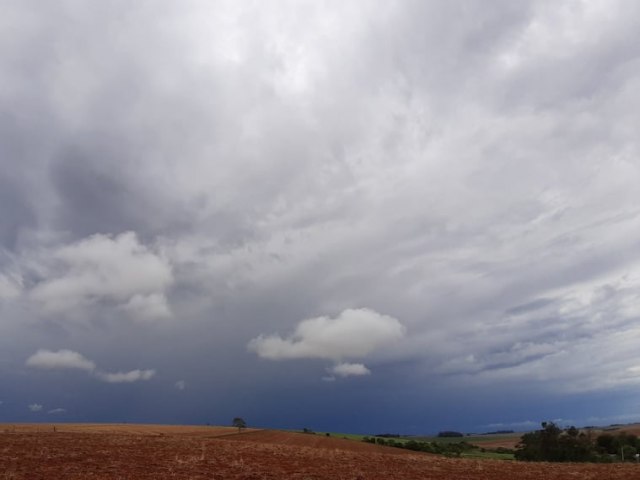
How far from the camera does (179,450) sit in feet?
196

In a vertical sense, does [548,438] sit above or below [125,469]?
above

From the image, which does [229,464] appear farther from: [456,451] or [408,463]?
[456,451]

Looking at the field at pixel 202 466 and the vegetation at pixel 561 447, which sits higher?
the vegetation at pixel 561 447

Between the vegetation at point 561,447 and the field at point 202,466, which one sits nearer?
the field at point 202,466

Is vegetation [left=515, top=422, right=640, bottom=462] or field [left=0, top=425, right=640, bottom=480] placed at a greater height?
vegetation [left=515, top=422, right=640, bottom=462]

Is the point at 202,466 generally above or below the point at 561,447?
below

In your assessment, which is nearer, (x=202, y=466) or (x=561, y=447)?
(x=202, y=466)

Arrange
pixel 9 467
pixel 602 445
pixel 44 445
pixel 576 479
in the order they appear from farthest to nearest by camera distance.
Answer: pixel 602 445
pixel 44 445
pixel 576 479
pixel 9 467

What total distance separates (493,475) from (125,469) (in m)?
33.0

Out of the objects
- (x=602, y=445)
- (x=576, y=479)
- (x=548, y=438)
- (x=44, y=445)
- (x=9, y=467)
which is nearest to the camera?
(x=9, y=467)

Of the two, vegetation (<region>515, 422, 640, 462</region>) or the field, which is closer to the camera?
the field

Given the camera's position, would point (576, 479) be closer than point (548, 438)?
Yes

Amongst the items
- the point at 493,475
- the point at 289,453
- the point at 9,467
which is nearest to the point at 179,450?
the point at 289,453

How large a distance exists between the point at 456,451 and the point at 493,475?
2951 inches
